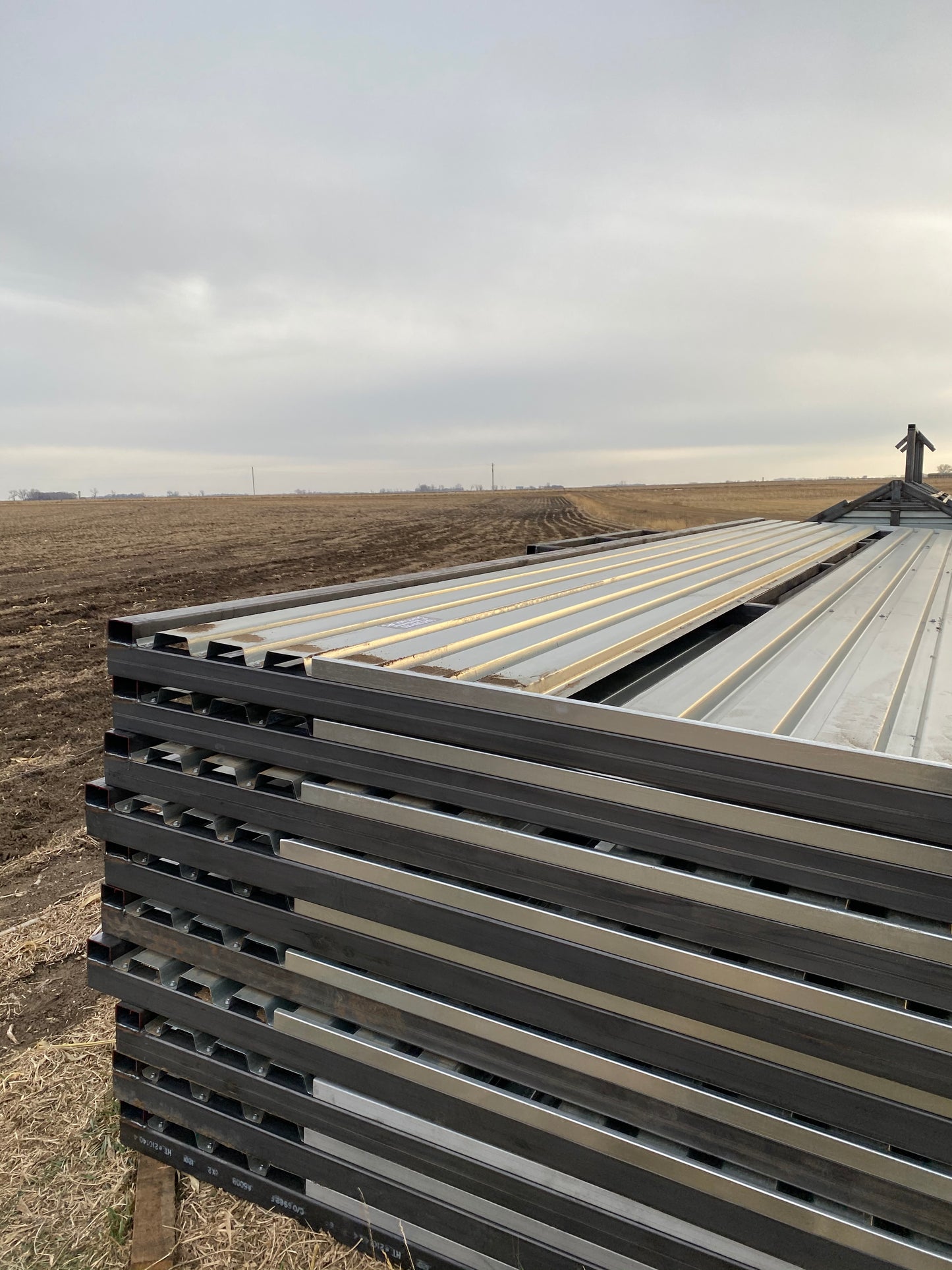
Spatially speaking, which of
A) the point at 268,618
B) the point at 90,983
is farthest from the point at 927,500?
the point at 90,983

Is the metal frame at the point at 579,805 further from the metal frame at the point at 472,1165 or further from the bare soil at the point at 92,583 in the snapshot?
the bare soil at the point at 92,583

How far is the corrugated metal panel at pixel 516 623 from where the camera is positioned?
228cm

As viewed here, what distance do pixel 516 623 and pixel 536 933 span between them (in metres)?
1.28

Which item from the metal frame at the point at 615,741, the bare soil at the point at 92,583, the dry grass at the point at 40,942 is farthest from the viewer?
the bare soil at the point at 92,583

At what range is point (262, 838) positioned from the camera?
240cm

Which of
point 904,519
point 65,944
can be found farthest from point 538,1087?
point 904,519

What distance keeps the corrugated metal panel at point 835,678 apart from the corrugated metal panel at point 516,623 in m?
0.23

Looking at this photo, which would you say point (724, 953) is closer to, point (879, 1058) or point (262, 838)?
point (879, 1058)

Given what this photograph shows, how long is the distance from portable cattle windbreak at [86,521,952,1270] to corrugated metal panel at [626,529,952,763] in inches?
0.8

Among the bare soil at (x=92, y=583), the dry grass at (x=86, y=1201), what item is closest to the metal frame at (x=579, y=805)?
the dry grass at (x=86, y=1201)

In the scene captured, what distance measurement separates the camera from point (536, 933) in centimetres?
191

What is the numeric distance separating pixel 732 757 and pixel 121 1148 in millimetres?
2833

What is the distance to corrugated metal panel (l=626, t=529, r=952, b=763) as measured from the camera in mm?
1908

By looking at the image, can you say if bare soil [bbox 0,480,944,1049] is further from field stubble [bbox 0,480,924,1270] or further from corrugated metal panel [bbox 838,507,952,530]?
corrugated metal panel [bbox 838,507,952,530]
